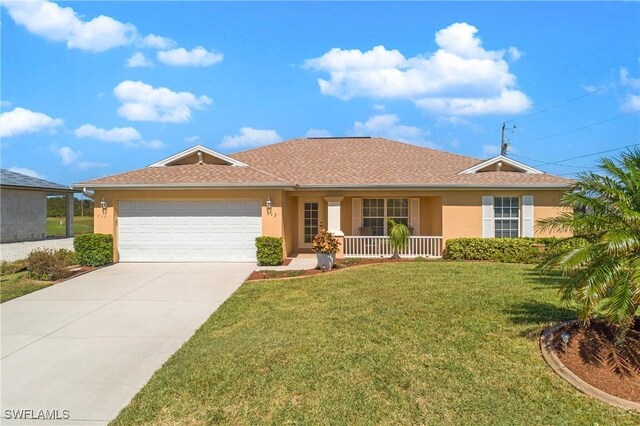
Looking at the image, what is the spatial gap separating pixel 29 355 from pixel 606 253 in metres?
8.15

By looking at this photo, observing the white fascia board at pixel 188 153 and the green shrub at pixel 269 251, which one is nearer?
the green shrub at pixel 269 251

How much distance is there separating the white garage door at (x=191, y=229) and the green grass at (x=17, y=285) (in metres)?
3.29

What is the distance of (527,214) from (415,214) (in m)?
4.33

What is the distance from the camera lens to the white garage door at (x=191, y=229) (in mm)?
14250

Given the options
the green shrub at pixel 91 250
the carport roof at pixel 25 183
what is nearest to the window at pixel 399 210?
the green shrub at pixel 91 250

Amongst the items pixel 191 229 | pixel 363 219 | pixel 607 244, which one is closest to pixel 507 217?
pixel 363 219

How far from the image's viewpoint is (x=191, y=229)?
46.9 feet

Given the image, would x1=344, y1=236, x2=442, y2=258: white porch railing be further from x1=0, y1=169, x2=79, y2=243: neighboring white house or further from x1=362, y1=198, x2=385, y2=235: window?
x1=0, y1=169, x2=79, y2=243: neighboring white house

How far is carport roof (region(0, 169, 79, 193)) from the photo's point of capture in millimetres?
21605

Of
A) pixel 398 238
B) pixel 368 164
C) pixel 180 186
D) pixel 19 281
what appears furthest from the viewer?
pixel 368 164

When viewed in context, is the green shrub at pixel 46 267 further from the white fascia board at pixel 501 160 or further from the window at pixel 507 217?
the window at pixel 507 217

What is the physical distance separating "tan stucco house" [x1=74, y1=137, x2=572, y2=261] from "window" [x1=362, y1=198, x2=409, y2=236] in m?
0.04

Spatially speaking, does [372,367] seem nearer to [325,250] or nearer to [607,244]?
[607,244]

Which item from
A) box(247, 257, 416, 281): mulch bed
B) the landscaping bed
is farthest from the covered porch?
the landscaping bed
